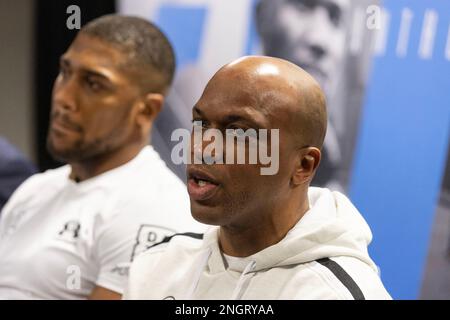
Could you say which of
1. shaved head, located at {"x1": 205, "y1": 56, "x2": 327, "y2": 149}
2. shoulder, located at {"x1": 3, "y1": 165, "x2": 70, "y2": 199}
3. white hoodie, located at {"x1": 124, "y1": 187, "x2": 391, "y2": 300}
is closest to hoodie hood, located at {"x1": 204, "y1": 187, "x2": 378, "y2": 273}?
white hoodie, located at {"x1": 124, "y1": 187, "x2": 391, "y2": 300}

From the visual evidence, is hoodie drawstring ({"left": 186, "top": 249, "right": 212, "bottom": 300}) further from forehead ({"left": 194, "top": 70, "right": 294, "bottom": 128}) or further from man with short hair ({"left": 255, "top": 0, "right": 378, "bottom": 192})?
man with short hair ({"left": 255, "top": 0, "right": 378, "bottom": 192})

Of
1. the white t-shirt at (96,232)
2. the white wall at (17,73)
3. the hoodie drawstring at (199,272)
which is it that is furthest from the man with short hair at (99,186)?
the white wall at (17,73)

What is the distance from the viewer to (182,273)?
1540 millimetres

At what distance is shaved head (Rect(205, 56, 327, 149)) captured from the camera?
133 centimetres

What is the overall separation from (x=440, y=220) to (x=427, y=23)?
21.5 inches

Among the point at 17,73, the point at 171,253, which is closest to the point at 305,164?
the point at 171,253

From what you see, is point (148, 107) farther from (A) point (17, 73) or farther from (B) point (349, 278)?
(A) point (17, 73)

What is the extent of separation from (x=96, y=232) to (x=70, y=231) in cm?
7

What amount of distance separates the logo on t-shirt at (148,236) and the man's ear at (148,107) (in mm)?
335

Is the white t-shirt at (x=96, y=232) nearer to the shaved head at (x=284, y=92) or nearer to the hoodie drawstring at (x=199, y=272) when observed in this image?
the hoodie drawstring at (x=199, y=272)

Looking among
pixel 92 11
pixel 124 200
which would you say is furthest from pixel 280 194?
pixel 92 11

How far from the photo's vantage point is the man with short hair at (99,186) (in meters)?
1.94

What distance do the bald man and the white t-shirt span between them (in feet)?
1.69

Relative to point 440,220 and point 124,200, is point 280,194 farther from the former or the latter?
point 440,220
